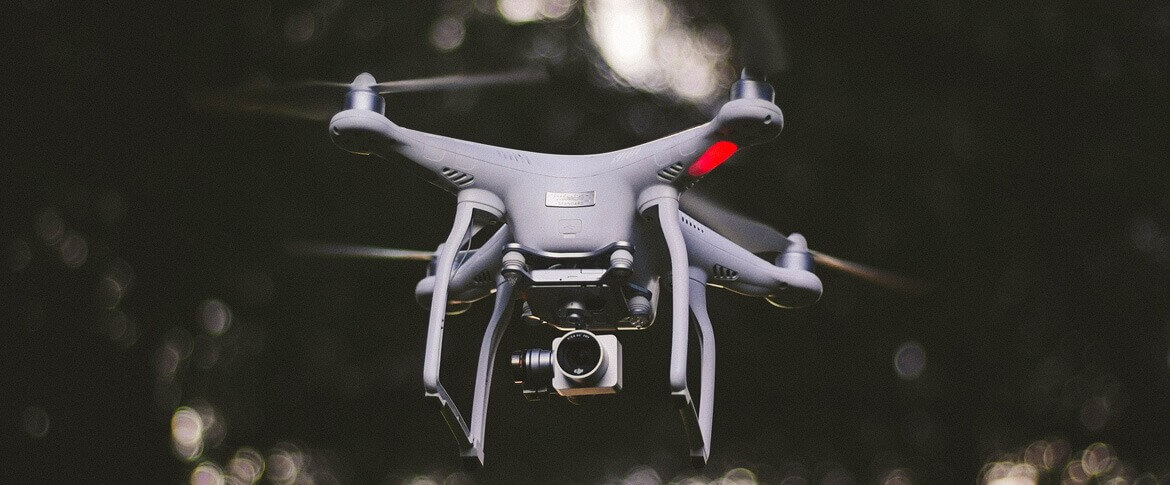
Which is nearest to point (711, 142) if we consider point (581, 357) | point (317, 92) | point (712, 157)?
point (712, 157)

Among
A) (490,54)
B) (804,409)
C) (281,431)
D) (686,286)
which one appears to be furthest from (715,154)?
(281,431)

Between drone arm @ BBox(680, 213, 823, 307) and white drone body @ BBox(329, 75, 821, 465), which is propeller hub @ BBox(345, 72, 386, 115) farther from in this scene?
drone arm @ BBox(680, 213, 823, 307)

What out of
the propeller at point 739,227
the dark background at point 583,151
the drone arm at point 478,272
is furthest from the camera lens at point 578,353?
the dark background at point 583,151

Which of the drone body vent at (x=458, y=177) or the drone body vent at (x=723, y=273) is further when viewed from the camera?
the drone body vent at (x=723, y=273)

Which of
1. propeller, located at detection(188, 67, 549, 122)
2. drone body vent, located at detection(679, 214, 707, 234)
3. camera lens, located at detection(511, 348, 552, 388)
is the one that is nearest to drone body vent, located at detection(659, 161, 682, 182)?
drone body vent, located at detection(679, 214, 707, 234)

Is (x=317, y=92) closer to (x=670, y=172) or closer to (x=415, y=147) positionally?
(x=415, y=147)

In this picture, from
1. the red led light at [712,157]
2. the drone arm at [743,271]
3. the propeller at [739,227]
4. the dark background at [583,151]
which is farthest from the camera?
the dark background at [583,151]

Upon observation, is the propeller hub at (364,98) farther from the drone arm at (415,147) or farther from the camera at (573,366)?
the camera at (573,366)
